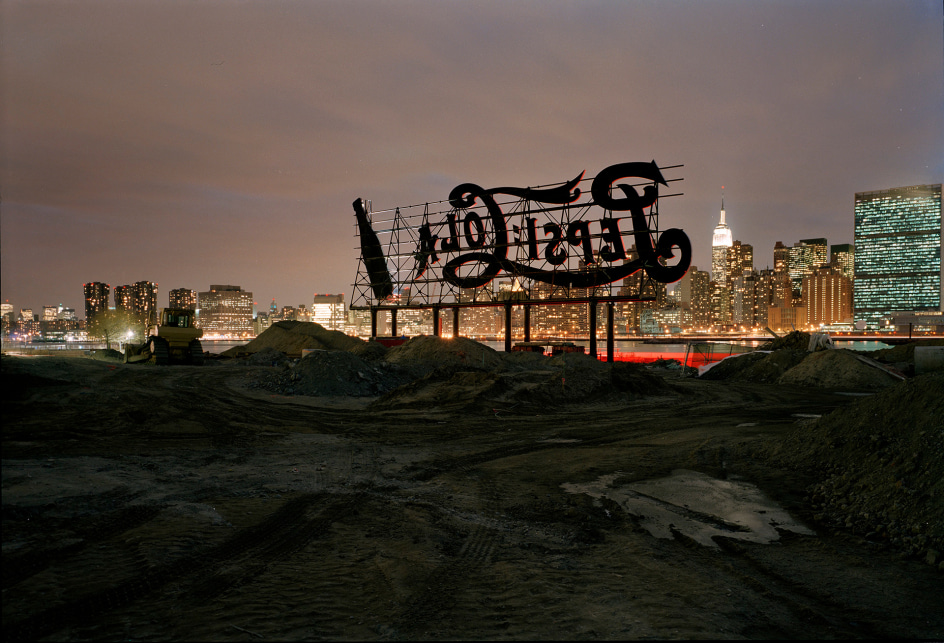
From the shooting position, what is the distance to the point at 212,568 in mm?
5141

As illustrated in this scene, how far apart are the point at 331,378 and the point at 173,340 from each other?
12969 millimetres

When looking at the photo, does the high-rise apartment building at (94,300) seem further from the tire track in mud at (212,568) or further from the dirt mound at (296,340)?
the tire track in mud at (212,568)

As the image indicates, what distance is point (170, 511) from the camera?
671cm

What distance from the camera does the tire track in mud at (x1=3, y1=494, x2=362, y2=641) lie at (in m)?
4.00

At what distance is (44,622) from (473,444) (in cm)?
943

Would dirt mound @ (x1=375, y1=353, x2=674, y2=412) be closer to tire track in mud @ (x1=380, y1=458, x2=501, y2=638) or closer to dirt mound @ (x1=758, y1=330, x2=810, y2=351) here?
tire track in mud @ (x1=380, y1=458, x2=501, y2=638)

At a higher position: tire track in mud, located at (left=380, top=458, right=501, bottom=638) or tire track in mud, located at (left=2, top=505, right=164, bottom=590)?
tire track in mud, located at (left=2, top=505, right=164, bottom=590)

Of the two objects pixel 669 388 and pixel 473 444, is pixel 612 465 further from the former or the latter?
pixel 669 388

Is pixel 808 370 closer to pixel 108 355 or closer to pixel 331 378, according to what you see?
pixel 331 378

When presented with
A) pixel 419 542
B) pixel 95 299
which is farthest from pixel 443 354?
pixel 95 299

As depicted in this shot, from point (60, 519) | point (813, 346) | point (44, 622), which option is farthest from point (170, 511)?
point (813, 346)

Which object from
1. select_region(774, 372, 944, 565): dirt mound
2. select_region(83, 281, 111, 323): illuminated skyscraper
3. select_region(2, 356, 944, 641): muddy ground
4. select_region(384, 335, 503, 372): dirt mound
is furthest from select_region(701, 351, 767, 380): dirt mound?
select_region(83, 281, 111, 323): illuminated skyscraper

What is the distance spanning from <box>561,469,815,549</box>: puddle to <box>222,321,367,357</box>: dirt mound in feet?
118

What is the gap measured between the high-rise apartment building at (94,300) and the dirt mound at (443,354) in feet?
125
